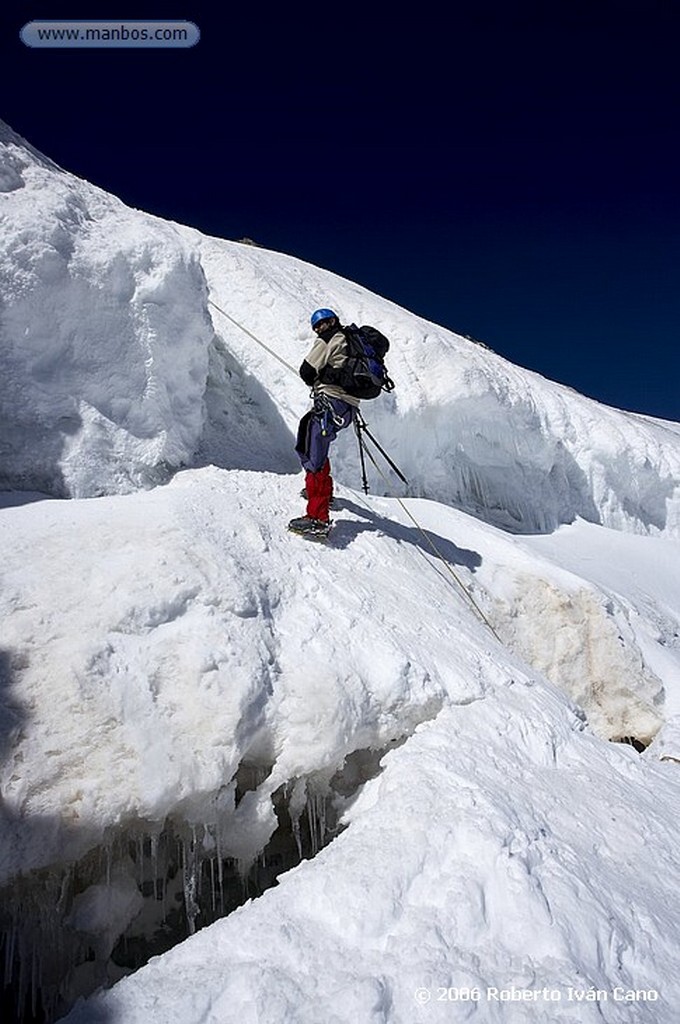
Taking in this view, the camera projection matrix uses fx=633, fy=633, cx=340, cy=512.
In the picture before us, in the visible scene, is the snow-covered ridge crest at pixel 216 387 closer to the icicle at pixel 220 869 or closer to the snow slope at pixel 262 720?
the snow slope at pixel 262 720

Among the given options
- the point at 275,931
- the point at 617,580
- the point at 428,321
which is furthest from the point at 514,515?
the point at 275,931

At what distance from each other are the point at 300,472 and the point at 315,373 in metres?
1.91

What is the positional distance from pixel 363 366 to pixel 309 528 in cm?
174

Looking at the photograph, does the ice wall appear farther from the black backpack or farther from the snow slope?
the black backpack

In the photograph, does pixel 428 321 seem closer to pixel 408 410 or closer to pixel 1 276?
pixel 408 410

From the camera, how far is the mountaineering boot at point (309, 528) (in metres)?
6.25

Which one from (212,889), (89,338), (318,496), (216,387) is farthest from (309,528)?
(216,387)

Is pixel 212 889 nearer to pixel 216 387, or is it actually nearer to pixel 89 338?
pixel 89 338

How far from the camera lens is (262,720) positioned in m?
4.25

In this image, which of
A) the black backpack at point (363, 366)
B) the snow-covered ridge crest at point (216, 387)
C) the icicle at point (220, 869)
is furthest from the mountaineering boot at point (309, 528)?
the icicle at point (220, 869)

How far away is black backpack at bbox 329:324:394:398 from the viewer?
6.43m

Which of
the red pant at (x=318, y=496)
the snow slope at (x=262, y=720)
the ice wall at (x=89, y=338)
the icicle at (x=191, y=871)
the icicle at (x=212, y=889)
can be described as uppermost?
the ice wall at (x=89, y=338)

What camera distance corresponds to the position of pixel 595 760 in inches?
189

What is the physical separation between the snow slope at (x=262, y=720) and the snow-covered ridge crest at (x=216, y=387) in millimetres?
45
